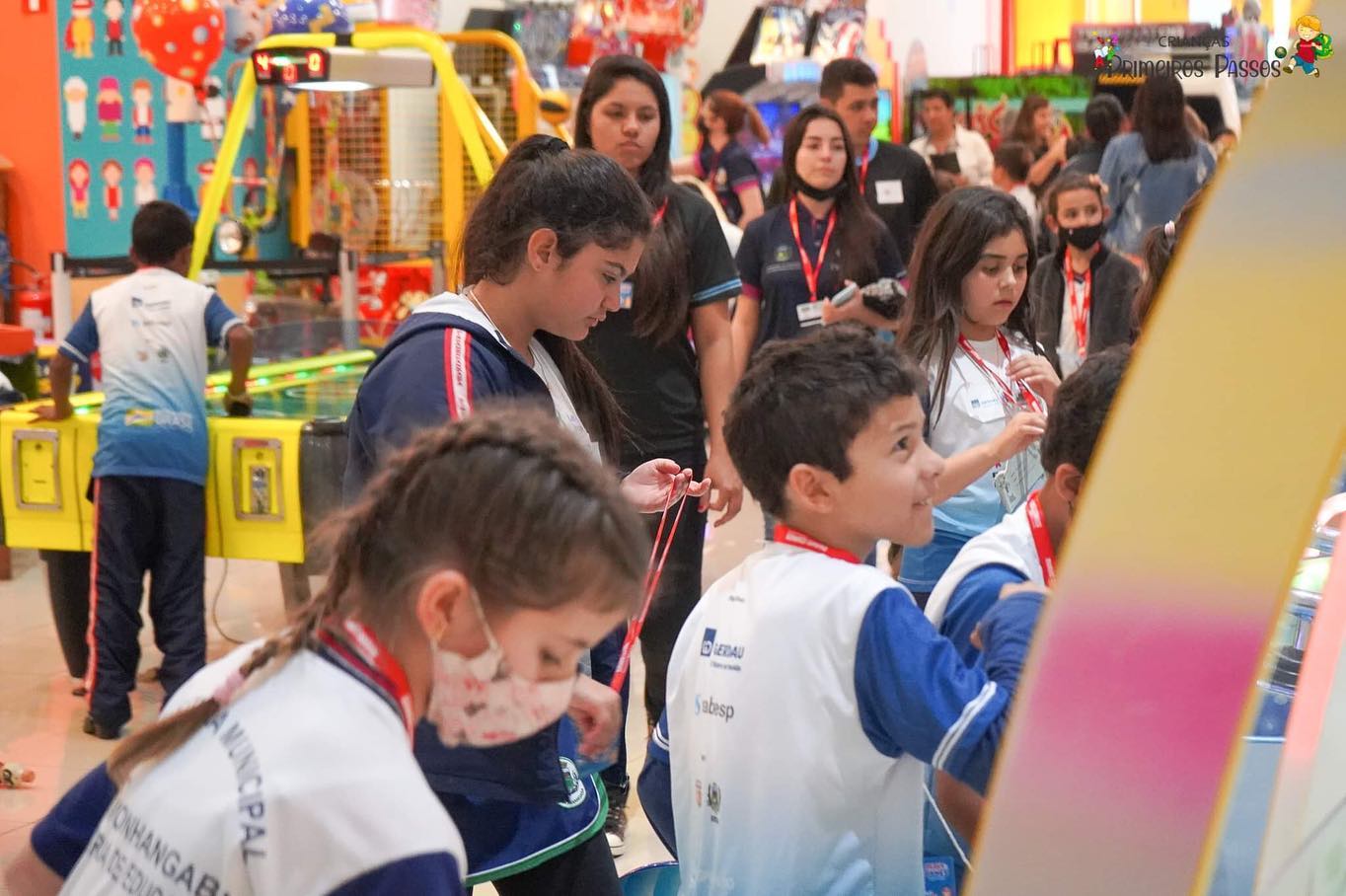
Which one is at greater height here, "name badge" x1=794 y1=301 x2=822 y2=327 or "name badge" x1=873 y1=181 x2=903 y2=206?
"name badge" x1=873 y1=181 x2=903 y2=206

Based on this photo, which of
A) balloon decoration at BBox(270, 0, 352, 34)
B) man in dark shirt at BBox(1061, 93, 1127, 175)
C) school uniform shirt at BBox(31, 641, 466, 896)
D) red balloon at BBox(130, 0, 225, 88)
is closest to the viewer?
school uniform shirt at BBox(31, 641, 466, 896)

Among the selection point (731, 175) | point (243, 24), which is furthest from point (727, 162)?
point (243, 24)

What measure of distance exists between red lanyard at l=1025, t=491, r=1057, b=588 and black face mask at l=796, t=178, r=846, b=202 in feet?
8.70

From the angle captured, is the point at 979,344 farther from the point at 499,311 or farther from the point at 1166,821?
the point at 1166,821

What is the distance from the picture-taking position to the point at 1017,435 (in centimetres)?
242

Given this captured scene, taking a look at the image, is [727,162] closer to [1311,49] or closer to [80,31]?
[80,31]

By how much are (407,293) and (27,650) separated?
298 centimetres

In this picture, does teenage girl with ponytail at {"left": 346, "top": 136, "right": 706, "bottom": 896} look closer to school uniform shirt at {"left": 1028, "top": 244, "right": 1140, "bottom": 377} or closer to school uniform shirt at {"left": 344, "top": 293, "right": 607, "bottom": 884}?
school uniform shirt at {"left": 344, "top": 293, "right": 607, "bottom": 884}

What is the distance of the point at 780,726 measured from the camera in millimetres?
1662

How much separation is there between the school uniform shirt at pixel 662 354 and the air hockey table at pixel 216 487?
3.18ft

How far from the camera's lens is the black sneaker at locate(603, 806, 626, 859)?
3.47 metres

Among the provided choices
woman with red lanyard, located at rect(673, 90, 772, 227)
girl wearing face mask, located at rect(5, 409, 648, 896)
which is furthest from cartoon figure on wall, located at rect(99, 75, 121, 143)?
girl wearing face mask, located at rect(5, 409, 648, 896)

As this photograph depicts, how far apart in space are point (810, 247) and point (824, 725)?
113 inches

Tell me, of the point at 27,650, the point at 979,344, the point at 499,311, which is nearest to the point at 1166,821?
the point at 499,311
